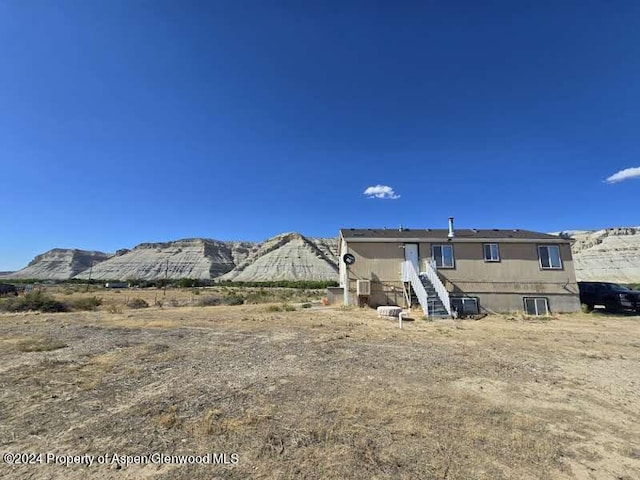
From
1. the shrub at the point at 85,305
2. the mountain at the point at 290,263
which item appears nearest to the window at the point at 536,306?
the shrub at the point at 85,305

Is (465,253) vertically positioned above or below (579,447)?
above

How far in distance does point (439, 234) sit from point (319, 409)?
1793 centimetres

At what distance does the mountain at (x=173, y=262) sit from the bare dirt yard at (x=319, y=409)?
3700 inches

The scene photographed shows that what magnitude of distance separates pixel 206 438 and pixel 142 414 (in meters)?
1.36

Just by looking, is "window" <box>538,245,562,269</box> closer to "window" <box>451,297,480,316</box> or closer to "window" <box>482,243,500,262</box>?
"window" <box>482,243,500,262</box>

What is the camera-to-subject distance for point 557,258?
739 inches

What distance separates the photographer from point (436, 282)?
17.3m

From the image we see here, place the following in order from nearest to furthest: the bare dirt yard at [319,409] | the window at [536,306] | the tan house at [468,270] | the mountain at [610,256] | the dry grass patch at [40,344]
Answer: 1. the bare dirt yard at [319,409]
2. the dry grass patch at [40,344]
3. the window at [536,306]
4. the tan house at [468,270]
5. the mountain at [610,256]

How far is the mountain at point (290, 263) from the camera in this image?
8231 centimetres

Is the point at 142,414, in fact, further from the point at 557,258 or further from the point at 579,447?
the point at 557,258

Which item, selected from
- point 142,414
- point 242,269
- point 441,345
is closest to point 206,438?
point 142,414

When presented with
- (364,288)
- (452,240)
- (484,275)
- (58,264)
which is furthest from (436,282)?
(58,264)

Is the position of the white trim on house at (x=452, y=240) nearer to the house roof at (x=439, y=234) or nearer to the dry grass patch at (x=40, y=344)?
the house roof at (x=439, y=234)

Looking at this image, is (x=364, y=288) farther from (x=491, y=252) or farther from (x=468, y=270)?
(x=491, y=252)
